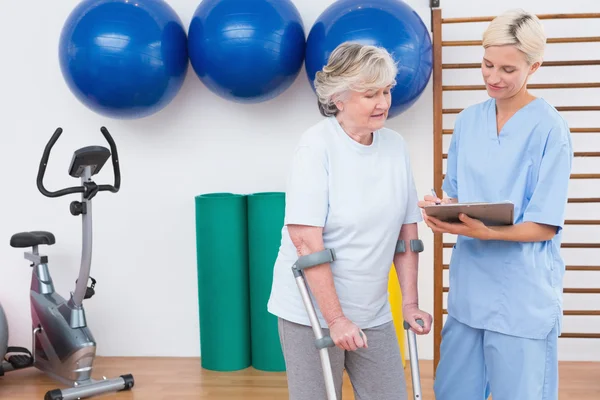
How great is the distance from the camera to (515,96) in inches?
82.4

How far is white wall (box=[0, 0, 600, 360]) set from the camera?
12.2 ft

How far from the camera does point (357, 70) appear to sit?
1851 millimetres

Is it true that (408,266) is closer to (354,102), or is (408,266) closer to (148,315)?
(354,102)

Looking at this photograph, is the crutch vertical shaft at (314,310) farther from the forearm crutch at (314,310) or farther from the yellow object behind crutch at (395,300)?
the yellow object behind crutch at (395,300)

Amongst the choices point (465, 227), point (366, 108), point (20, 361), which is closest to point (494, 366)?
point (465, 227)

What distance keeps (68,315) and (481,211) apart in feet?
7.09

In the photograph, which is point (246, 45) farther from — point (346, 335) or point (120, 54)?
point (346, 335)

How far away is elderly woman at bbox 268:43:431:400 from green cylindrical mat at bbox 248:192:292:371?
154 cm

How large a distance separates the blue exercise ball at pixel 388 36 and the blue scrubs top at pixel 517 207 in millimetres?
942

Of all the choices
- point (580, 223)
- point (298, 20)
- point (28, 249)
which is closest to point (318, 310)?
point (298, 20)

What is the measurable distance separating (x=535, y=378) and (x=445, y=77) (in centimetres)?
192

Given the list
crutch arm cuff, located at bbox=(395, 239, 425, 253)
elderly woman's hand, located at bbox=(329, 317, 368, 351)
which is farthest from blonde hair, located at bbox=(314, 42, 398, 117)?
elderly woman's hand, located at bbox=(329, 317, 368, 351)

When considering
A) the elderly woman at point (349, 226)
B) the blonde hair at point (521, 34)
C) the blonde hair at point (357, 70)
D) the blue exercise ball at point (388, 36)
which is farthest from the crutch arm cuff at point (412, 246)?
the blue exercise ball at point (388, 36)

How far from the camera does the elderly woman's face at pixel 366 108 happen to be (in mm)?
1874
